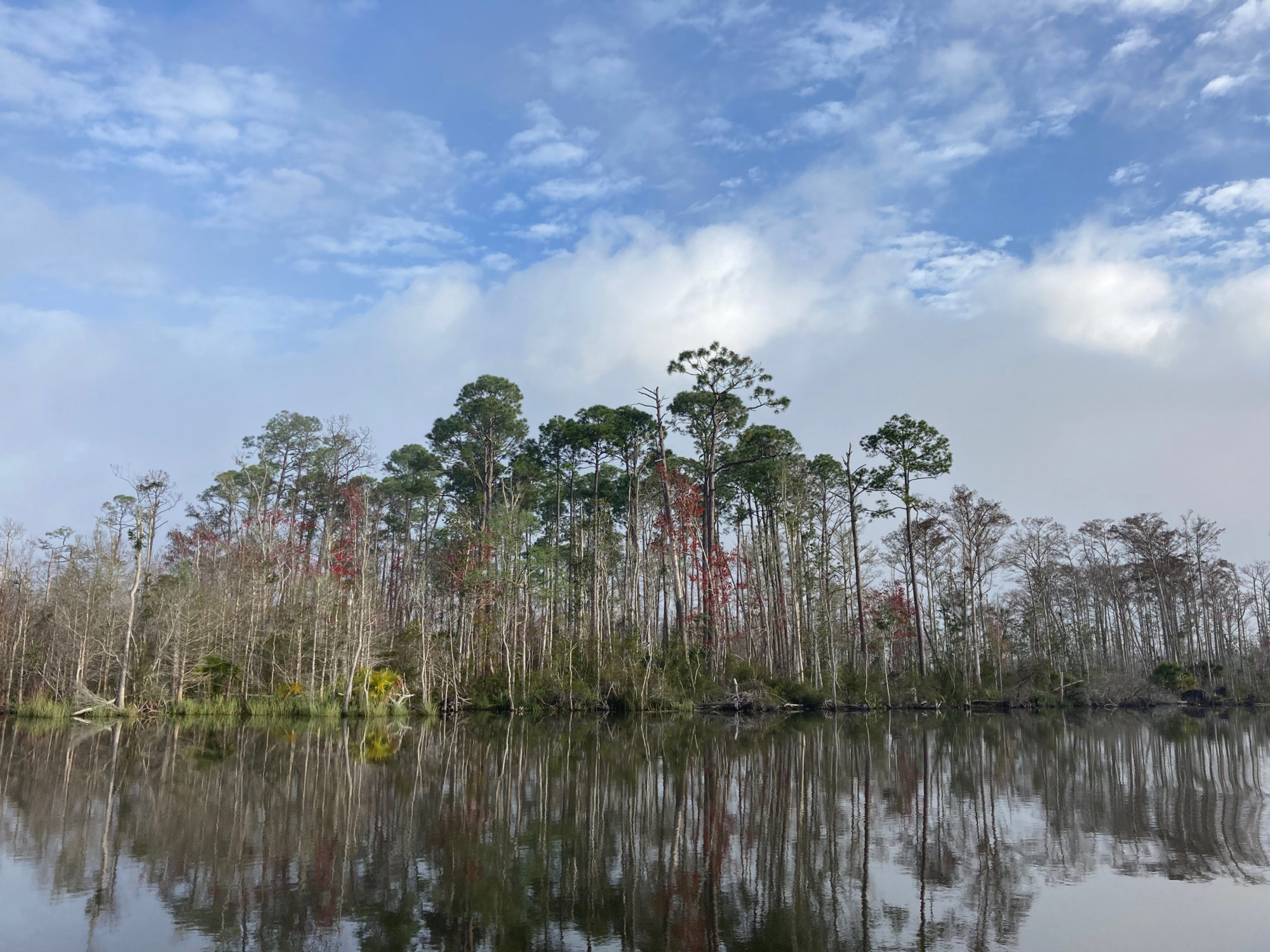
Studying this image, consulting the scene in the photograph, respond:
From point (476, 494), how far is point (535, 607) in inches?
292

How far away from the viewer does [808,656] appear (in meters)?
38.3

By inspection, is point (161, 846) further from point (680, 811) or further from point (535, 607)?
point (535, 607)

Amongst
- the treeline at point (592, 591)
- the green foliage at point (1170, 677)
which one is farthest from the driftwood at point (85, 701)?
the green foliage at point (1170, 677)

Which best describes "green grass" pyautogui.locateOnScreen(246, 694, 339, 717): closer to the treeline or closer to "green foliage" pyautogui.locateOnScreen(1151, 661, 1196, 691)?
the treeline

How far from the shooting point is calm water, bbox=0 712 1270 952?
19.1 ft

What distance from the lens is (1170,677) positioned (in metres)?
41.1

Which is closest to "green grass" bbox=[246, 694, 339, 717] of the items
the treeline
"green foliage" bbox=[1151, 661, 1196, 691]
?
the treeline

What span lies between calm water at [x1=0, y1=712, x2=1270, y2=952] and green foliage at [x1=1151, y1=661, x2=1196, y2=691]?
28.9 meters

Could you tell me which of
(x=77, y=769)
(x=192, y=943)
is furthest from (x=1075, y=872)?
(x=77, y=769)

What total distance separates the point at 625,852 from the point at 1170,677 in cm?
4383

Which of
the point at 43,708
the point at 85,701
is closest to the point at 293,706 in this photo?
the point at 85,701

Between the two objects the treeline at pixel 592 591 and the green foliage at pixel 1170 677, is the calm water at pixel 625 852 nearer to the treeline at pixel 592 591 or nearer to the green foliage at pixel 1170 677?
the treeline at pixel 592 591

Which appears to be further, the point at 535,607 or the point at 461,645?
the point at 535,607

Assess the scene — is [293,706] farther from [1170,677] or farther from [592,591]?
[1170,677]
